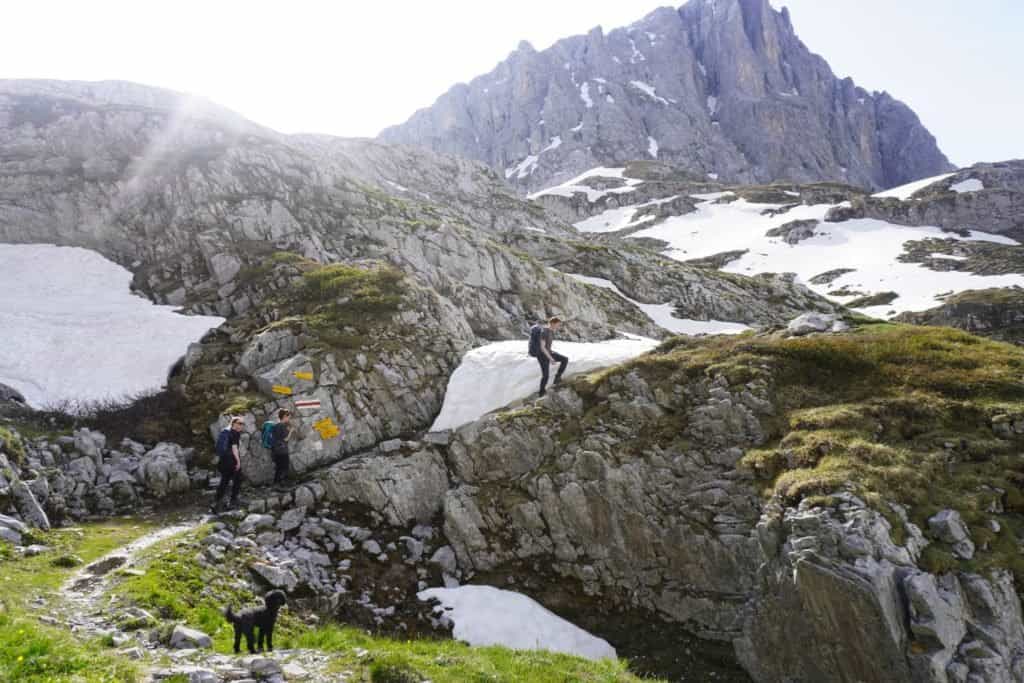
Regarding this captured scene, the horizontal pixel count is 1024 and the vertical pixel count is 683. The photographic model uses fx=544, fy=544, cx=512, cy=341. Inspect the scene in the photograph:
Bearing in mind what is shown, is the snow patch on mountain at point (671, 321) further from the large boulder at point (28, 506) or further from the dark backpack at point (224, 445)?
the large boulder at point (28, 506)

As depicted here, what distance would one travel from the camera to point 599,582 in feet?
56.6

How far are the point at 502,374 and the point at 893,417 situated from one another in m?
14.8

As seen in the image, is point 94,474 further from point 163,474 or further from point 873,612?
point 873,612

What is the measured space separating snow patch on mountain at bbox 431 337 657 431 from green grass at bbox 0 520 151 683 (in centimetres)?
1364

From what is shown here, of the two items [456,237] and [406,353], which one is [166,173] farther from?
[406,353]

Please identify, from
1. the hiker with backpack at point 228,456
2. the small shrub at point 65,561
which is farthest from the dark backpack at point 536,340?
the small shrub at point 65,561

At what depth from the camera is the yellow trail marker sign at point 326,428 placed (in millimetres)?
22688

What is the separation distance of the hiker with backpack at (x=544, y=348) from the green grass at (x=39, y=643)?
15.8 m

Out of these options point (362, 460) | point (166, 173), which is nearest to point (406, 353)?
point (362, 460)

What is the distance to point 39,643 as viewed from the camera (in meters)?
8.12

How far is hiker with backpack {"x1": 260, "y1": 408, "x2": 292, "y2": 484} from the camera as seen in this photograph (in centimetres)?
1984

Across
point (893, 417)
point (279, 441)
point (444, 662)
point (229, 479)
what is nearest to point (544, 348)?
point (279, 441)

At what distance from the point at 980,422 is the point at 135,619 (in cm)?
2162

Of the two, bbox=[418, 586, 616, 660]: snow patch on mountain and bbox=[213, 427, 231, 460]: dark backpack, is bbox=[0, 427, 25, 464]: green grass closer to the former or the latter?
bbox=[213, 427, 231, 460]: dark backpack
